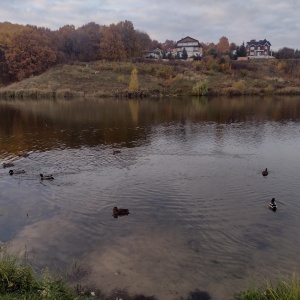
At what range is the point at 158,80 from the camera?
331ft

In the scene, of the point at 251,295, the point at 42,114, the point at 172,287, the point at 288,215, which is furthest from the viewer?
the point at 42,114

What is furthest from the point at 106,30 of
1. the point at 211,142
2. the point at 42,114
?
the point at 211,142

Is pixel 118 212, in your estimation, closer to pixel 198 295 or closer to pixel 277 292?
pixel 198 295

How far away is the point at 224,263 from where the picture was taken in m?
13.3

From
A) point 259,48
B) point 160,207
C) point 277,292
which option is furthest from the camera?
point 259,48

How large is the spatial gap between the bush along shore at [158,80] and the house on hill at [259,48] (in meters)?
34.8

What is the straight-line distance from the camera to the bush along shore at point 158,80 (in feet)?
297

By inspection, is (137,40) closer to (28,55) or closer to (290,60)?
(28,55)

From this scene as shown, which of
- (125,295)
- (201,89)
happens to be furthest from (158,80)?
(125,295)

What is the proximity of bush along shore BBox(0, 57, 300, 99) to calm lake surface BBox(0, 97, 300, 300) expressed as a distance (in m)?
53.6

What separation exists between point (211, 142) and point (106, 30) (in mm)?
108522

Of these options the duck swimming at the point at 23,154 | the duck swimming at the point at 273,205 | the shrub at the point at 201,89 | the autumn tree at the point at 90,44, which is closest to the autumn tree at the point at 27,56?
the autumn tree at the point at 90,44

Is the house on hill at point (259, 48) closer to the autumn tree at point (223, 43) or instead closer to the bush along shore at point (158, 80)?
the autumn tree at point (223, 43)

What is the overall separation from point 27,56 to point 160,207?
4165 inches
